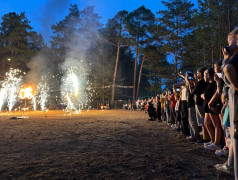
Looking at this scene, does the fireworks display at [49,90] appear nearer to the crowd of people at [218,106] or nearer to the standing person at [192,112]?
the standing person at [192,112]

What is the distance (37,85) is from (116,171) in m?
38.7

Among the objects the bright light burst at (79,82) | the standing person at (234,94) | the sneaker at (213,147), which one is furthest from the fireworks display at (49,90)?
the standing person at (234,94)

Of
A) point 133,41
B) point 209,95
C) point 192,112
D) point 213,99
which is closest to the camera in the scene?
point 213,99

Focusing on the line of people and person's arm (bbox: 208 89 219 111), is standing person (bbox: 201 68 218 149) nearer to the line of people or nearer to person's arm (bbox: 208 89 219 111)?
the line of people

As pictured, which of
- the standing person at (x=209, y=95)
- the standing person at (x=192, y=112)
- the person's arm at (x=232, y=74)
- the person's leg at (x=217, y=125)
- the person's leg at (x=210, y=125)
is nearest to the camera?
the person's arm at (x=232, y=74)

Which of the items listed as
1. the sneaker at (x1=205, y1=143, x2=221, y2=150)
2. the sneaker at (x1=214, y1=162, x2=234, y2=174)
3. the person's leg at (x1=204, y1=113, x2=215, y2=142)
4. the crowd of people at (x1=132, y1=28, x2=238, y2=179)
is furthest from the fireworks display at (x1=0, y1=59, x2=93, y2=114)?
the sneaker at (x1=214, y1=162, x2=234, y2=174)

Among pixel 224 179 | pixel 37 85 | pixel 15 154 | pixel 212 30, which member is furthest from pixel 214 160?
pixel 37 85

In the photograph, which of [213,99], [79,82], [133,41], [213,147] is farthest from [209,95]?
[79,82]

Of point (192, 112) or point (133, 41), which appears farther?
point (133, 41)

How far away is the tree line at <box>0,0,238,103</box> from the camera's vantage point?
73.8 feet

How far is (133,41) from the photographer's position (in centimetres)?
3550

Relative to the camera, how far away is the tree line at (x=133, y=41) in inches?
885

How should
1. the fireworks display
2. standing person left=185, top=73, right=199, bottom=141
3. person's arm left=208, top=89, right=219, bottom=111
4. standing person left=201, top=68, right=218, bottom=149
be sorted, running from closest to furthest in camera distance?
1. person's arm left=208, top=89, right=219, bottom=111
2. standing person left=201, top=68, right=218, bottom=149
3. standing person left=185, top=73, right=199, bottom=141
4. the fireworks display

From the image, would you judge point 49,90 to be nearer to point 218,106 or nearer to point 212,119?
point 212,119
